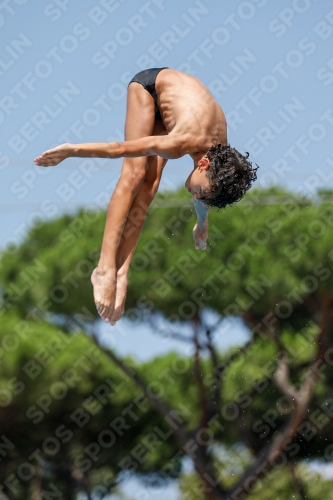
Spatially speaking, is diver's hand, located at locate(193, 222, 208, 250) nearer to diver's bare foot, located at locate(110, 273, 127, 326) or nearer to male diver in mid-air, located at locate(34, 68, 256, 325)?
male diver in mid-air, located at locate(34, 68, 256, 325)

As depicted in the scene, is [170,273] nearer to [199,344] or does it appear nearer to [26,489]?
[199,344]

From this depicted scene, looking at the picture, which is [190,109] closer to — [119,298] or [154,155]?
[154,155]

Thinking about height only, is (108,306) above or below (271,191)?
below

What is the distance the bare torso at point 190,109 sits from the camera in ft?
17.7

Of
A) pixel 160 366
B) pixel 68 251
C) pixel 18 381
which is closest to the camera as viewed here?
pixel 18 381

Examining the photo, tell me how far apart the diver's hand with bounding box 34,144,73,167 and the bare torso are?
2.14 ft

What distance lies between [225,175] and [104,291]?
3.67 ft

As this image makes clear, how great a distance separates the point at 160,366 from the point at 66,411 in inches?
84.8

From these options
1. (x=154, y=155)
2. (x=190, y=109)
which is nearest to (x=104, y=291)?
(x=154, y=155)

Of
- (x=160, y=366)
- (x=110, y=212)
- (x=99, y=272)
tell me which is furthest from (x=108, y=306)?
(x=160, y=366)

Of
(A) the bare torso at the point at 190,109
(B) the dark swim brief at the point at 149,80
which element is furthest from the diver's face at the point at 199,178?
(B) the dark swim brief at the point at 149,80

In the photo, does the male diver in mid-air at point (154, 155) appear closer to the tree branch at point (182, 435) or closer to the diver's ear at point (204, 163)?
the diver's ear at point (204, 163)

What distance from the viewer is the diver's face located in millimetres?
5324

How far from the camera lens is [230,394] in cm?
1577
